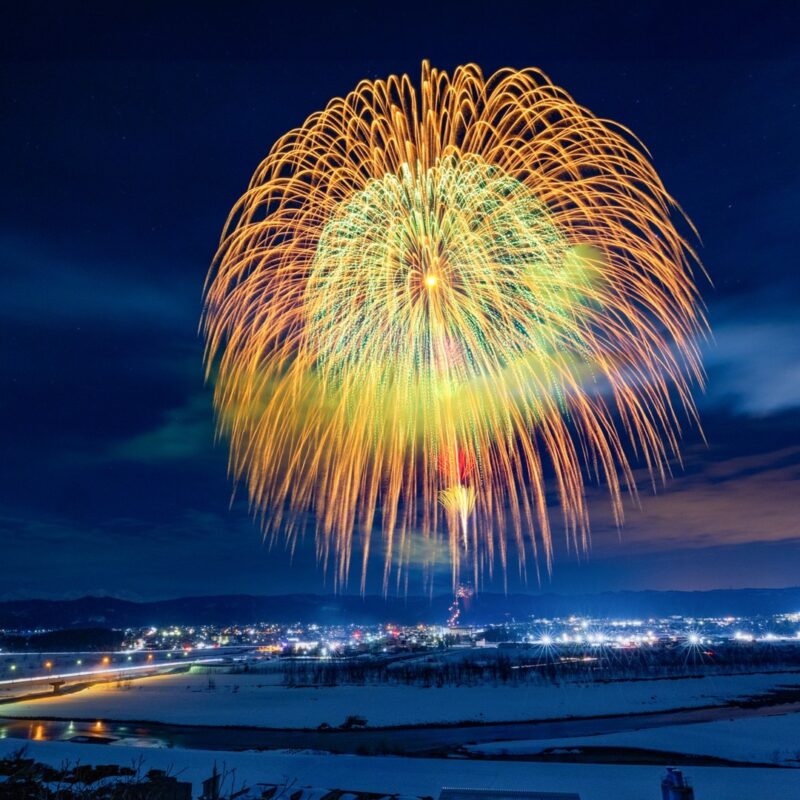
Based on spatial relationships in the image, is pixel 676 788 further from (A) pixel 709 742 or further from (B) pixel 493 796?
(A) pixel 709 742

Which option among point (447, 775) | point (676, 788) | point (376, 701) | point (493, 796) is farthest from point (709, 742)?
point (376, 701)

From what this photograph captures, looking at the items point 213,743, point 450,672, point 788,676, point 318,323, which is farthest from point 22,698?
point 788,676

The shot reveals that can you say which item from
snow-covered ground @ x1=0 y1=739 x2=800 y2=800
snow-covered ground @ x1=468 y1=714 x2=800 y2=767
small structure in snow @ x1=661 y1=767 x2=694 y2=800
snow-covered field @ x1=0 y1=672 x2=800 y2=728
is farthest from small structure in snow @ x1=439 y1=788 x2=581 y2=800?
snow-covered field @ x1=0 y1=672 x2=800 y2=728

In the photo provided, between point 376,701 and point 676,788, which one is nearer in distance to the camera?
point 676,788

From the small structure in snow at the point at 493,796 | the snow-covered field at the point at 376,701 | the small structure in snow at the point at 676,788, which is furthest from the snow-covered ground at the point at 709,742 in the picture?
the small structure in snow at the point at 676,788

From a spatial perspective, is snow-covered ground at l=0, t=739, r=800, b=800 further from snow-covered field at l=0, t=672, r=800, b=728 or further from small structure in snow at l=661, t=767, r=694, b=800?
snow-covered field at l=0, t=672, r=800, b=728

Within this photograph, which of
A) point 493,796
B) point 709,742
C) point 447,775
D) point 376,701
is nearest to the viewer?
point 493,796

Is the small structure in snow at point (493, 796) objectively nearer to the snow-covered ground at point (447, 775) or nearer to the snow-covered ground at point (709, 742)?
the snow-covered ground at point (447, 775)

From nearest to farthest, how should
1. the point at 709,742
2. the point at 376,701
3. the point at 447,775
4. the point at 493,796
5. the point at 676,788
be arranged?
the point at 676,788
the point at 493,796
the point at 447,775
the point at 709,742
the point at 376,701
